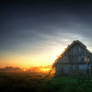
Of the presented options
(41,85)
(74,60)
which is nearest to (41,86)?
(41,85)

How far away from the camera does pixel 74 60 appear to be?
2273 cm

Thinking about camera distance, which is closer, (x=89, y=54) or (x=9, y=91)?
(x=9, y=91)

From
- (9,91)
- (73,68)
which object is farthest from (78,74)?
(9,91)

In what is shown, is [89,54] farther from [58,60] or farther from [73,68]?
[58,60]

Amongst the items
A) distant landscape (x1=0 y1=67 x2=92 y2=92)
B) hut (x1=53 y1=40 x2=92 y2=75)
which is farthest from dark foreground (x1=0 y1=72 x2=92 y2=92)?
hut (x1=53 y1=40 x2=92 y2=75)

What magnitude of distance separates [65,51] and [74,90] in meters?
12.1

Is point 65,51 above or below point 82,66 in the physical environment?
above

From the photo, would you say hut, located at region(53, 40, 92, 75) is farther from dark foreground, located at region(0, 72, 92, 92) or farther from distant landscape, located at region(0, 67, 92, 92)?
dark foreground, located at region(0, 72, 92, 92)

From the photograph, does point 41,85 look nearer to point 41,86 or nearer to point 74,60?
point 41,86

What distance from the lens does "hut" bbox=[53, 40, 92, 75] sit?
22.2 meters

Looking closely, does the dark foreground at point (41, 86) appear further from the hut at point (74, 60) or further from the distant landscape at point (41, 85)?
the hut at point (74, 60)

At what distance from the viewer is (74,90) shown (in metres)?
11.3

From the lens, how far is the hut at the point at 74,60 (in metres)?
22.2

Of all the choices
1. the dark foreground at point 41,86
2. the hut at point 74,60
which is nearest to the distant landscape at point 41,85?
the dark foreground at point 41,86
